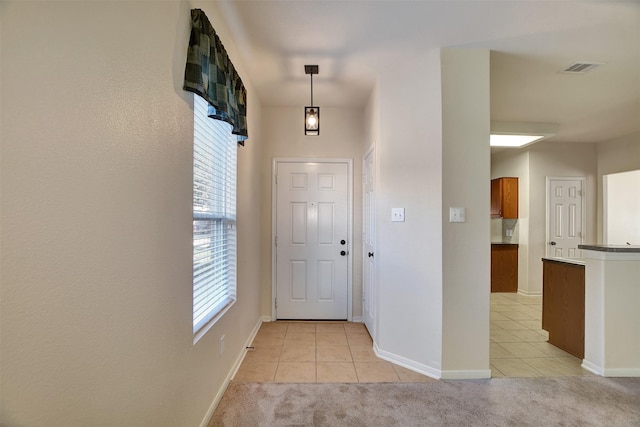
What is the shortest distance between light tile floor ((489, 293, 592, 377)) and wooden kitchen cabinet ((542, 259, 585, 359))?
12cm

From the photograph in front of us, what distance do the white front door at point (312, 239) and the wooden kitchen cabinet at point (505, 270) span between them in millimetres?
3120

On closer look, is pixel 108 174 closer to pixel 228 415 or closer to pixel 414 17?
pixel 228 415

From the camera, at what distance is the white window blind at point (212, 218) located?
177 centimetres

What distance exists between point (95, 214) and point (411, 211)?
221 cm

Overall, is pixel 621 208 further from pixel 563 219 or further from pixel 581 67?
pixel 581 67

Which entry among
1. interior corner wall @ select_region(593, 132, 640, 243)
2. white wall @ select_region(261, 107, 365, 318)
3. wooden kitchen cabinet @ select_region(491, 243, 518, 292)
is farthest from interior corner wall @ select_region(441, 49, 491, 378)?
interior corner wall @ select_region(593, 132, 640, 243)

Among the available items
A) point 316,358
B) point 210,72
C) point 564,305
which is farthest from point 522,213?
point 210,72

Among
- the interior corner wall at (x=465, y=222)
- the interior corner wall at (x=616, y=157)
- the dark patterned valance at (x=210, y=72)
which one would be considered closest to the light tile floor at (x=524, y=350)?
the interior corner wall at (x=465, y=222)

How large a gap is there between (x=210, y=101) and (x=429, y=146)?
1.71 m

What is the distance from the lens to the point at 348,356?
2693 mm

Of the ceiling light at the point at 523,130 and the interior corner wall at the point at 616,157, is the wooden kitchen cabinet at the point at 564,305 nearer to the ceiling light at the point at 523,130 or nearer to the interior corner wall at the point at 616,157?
the ceiling light at the point at 523,130

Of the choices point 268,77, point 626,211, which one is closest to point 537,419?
point 268,77

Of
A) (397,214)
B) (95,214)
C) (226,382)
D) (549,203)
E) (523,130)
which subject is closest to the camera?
(95,214)

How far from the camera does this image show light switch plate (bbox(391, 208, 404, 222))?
101 inches
